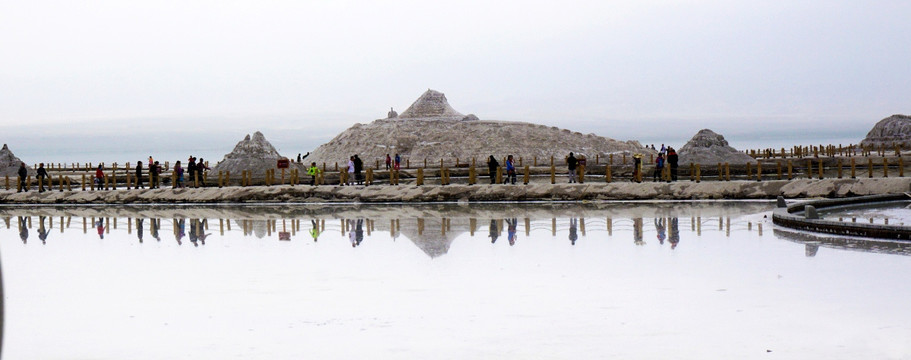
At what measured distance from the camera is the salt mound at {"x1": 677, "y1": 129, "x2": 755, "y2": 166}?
57.7m

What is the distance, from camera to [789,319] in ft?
27.9

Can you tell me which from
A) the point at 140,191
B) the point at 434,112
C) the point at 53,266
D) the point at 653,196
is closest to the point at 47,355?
the point at 53,266

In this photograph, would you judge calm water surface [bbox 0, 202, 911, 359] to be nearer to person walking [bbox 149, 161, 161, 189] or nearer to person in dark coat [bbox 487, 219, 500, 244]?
person in dark coat [bbox 487, 219, 500, 244]

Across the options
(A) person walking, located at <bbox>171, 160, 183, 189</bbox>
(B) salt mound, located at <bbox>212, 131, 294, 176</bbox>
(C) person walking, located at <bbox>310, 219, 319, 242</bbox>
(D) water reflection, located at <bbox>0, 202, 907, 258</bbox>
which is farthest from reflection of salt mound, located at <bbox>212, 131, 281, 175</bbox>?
(C) person walking, located at <bbox>310, 219, 319, 242</bbox>

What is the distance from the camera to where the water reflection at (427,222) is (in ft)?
56.7

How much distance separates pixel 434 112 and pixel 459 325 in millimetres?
100894

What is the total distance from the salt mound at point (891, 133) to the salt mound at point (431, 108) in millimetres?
39890

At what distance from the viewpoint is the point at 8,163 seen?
66125 mm

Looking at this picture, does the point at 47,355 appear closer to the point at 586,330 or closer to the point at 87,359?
the point at 87,359

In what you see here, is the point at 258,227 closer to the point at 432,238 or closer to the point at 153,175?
the point at 432,238

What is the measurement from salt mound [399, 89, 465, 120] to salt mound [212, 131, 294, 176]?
145 feet

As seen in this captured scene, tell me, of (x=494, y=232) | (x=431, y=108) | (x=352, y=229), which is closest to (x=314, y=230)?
(x=352, y=229)

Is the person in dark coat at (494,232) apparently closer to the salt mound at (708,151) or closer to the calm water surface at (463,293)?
the calm water surface at (463,293)

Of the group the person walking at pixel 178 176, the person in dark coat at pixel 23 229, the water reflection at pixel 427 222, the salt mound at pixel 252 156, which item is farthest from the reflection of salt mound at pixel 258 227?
the salt mound at pixel 252 156
